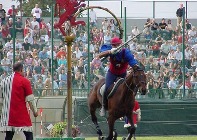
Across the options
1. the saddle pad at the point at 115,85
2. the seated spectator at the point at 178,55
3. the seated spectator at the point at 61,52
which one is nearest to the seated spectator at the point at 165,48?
the seated spectator at the point at 178,55

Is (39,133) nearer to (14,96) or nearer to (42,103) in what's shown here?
(42,103)

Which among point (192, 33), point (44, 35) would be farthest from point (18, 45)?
point (192, 33)

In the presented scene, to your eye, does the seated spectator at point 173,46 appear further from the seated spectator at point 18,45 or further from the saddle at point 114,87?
the saddle at point 114,87

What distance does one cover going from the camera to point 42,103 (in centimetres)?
2680

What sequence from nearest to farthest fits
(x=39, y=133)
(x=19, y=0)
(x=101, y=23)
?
(x=39, y=133), (x=101, y=23), (x=19, y=0)

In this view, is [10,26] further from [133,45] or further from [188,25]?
[188,25]

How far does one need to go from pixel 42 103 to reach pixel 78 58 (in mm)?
2300

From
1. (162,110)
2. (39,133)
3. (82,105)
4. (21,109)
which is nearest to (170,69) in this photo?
(162,110)

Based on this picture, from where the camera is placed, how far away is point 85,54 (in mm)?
28031

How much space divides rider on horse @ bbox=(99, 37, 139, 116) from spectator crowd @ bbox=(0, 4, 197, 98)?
6.56 meters

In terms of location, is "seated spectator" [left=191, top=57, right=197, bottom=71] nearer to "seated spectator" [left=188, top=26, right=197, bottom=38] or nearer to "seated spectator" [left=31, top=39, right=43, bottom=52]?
"seated spectator" [left=188, top=26, right=197, bottom=38]

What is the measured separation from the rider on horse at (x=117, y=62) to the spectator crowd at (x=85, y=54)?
6560 millimetres

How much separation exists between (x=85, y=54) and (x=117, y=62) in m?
7.73

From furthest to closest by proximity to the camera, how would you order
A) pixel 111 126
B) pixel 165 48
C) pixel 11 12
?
pixel 165 48
pixel 11 12
pixel 111 126
